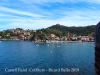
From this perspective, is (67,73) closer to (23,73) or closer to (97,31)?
(23,73)

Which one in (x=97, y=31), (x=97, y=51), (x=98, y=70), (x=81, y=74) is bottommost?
(x=81, y=74)

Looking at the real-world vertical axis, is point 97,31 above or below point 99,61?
above

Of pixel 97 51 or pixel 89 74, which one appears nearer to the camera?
pixel 97 51

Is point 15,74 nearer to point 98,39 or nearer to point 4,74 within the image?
point 4,74

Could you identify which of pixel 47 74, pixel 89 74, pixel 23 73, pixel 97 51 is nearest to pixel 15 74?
pixel 23 73

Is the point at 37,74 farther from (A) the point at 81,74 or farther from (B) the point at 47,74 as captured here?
(A) the point at 81,74

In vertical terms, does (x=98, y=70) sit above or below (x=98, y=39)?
below

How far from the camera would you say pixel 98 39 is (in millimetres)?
10102

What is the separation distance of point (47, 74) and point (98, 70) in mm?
35346

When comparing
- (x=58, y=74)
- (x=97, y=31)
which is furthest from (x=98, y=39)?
(x=58, y=74)

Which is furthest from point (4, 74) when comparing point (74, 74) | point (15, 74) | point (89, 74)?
point (89, 74)

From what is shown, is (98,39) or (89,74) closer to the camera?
(98,39)

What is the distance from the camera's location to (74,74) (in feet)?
144

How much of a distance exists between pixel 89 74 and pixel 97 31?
115 ft
